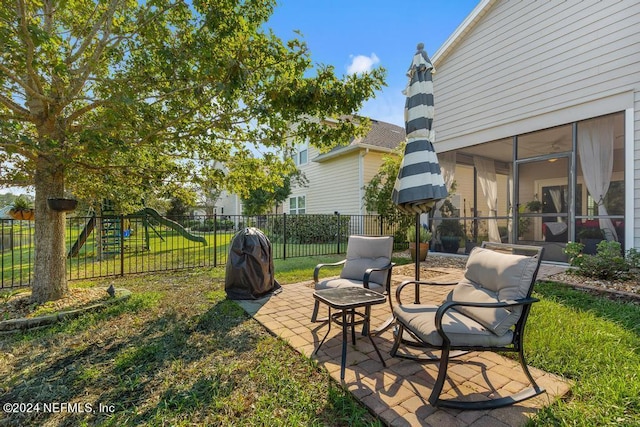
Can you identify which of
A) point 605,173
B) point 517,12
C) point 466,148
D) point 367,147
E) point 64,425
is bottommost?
point 64,425

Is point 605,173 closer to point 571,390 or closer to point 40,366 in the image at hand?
point 571,390

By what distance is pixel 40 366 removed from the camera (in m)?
2.74

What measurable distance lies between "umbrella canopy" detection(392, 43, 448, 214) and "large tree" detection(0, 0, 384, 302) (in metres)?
1.12

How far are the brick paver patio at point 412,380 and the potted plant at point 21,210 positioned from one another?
741 cm

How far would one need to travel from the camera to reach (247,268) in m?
4.61

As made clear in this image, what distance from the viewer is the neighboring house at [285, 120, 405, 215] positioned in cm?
1219

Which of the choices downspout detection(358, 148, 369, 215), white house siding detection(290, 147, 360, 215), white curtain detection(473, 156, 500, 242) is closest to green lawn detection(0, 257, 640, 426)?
white curtain detection(473, 156, 500, 242)

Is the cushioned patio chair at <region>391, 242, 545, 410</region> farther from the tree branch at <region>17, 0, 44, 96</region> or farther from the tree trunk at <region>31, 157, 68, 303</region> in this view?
the tree trunk at <region>31, 157, 68, 303</region>

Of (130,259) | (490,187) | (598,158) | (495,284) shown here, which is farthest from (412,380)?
(130,259)

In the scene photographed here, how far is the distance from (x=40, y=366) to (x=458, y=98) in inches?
383

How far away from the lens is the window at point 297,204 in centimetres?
1587

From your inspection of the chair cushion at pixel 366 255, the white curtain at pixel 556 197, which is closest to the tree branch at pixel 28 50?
the chair cushion at pixel 366 255

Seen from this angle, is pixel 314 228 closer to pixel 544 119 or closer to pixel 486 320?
pixel 544 119

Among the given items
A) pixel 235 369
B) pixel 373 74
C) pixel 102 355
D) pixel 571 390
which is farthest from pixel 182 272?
pixel 571 390
